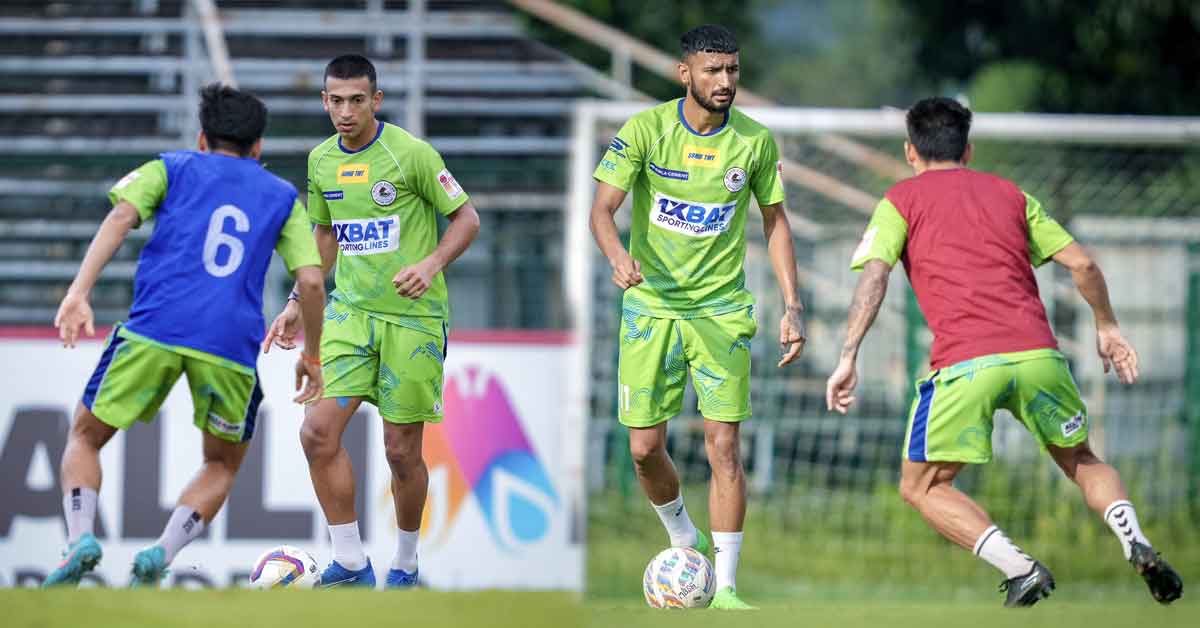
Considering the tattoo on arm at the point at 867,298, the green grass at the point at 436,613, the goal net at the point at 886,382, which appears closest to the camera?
the green grass at the point at 436,613

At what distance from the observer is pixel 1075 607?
234 inches

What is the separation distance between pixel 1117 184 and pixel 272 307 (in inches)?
260

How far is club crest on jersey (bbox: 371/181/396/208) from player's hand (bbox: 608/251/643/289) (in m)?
1.02

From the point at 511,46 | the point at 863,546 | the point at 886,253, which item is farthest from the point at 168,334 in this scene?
the point at 511,46

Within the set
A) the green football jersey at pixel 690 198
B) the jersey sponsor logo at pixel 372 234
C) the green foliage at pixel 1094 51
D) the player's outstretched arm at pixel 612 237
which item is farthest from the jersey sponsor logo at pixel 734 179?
the green foliage at pixel 1094 51

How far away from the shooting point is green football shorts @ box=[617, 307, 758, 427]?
655 cm

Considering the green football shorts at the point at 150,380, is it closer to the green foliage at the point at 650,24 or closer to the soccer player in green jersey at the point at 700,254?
the soccer player in green jersey at the point at 700,254

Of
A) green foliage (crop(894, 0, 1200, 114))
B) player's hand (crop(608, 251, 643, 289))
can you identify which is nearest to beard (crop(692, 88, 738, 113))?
player's hand (crop(608, 251, 643, 289))

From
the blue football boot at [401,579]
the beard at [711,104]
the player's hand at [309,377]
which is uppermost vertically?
the beard at [711,104]

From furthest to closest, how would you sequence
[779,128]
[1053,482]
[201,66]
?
[201,66] → [1053,482] → [779,128]

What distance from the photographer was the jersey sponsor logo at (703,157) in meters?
6.56

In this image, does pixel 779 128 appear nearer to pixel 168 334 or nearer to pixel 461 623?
pixel 168 334

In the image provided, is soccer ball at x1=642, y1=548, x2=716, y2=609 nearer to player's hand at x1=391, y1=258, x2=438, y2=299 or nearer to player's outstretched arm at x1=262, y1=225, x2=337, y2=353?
player's hand at x1=391, y1=258, x2=438, y2=299

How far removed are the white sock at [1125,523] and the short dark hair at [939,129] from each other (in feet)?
4.67
